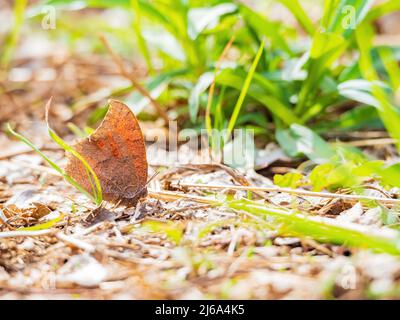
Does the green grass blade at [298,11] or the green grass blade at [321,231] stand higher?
the green grass blade at [298,11]

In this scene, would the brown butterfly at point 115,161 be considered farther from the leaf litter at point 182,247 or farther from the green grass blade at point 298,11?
the green grass blade at point 298,11

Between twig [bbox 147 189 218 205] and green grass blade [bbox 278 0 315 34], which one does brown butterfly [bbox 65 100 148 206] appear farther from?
green grass blade [bbox 278 0 315 34]

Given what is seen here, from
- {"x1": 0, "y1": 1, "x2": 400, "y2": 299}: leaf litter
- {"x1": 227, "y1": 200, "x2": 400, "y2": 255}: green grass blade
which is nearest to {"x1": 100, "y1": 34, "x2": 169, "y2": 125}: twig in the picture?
{"x1": 0, "y1": 1, "x2": 400, "y2": 299}: leaf litter

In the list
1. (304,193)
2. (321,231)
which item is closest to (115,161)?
(304,193)

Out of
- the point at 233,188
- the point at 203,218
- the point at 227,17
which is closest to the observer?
the point at 203,218

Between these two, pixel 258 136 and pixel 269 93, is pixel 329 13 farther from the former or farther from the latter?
pixel 258 136

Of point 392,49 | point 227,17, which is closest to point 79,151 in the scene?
point 227,17

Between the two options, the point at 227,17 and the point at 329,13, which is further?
the point at 227,17

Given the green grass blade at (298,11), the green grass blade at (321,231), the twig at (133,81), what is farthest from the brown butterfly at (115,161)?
the green grass blade at (298,11)

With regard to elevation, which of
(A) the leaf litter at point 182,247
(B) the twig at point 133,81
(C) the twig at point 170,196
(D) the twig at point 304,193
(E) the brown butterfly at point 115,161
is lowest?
(A) the leaf litter at point 182,247
